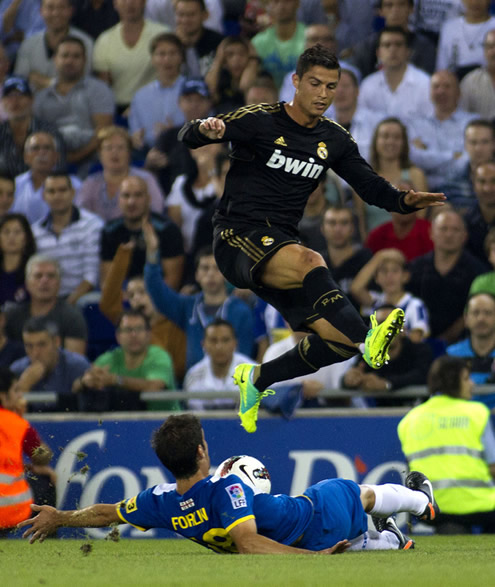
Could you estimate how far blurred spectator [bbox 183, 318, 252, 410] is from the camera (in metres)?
10.2

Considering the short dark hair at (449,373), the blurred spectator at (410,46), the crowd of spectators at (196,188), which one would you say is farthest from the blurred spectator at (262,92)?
the short dark hair at (449,373)

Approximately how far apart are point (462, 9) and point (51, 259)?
5528 millimetres

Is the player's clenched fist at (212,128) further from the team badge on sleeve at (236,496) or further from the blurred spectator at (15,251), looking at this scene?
the blurred spectator at (15,251)

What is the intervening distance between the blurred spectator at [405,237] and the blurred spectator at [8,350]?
3464mm

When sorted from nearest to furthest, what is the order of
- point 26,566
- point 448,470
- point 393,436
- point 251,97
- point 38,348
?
point 26,566 → point 448,470 → point 393,436 → point 38,348 → point 251,97

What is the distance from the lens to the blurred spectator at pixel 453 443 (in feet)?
29.6

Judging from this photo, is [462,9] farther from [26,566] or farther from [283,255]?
[26,566]

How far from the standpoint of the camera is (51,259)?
37.6 ft

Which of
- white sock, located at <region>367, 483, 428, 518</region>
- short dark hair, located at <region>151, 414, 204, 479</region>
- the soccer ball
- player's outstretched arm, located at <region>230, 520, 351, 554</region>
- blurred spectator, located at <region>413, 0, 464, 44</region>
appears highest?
blurred spectator, located at <region>413, 0, 464, 44</region>

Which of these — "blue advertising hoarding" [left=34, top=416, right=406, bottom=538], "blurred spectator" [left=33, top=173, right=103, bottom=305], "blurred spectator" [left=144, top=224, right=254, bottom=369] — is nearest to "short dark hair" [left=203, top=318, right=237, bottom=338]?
"blurred spectator" [left=144, top=224, right=254, bottom=369]

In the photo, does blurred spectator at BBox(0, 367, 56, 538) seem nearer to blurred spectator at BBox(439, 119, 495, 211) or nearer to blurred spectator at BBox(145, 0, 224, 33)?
blurred spectator at BBox(439, 119, 495, 211)

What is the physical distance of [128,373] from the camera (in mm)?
10562

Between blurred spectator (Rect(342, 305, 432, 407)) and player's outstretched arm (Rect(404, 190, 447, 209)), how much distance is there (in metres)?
2.59

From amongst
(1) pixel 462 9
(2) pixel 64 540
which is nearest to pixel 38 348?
(2) pixel 64 540
